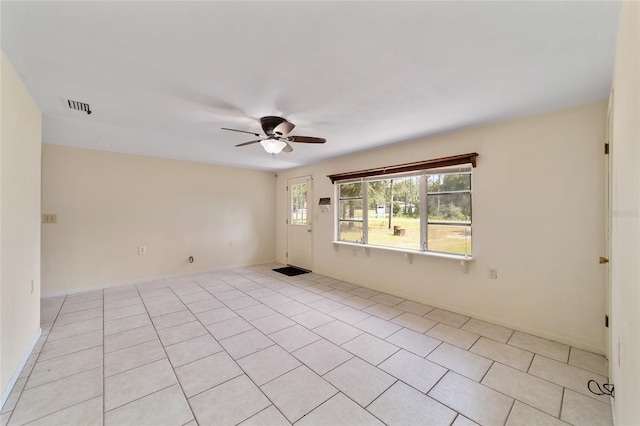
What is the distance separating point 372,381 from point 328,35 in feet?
8.08

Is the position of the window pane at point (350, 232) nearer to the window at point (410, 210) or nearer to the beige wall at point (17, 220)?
the window at point (410, 210)

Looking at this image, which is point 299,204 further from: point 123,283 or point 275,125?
point 123,283

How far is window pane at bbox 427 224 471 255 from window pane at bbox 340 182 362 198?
1462mm

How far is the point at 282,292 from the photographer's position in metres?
4.14

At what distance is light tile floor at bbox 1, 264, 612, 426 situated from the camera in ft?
5.46

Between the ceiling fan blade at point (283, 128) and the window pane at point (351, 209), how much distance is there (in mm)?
2250

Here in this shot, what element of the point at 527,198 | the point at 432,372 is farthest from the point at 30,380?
the point at 527,198

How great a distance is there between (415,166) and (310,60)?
240cm

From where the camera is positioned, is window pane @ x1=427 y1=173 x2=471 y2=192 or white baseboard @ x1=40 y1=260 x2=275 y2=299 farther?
white baseboard @ x1=40 y1=260 x2=275 y2=299

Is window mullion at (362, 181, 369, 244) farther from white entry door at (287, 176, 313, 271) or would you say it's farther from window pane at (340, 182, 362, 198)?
white entry door at (287, 176, 313, 271)

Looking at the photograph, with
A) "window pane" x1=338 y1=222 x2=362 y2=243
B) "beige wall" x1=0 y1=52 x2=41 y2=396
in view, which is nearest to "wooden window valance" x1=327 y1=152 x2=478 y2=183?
"window pane" x1=338 y1=222 x2=362 y2=243

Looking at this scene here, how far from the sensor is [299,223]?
5.95 meters

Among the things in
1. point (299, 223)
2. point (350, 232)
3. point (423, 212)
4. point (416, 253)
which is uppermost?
point (423, 212)

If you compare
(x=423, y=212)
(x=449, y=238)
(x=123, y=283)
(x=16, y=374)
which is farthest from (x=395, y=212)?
(x=123, y=283)
